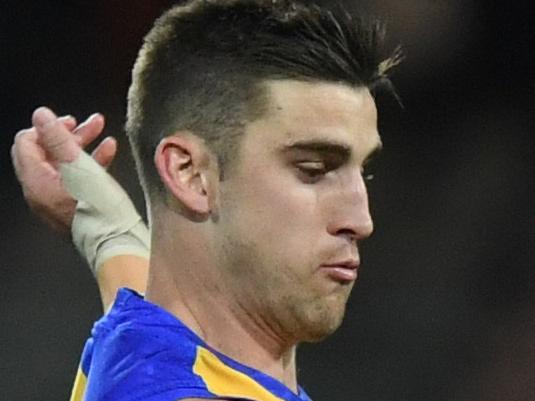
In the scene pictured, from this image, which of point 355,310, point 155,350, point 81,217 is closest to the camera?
point 155,350

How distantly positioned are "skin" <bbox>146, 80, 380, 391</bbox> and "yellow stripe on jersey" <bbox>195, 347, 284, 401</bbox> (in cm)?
3

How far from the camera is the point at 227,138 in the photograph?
3.00 ft

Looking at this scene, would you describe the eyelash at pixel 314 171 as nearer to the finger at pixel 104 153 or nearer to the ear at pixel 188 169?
the ear at pixel 188 169

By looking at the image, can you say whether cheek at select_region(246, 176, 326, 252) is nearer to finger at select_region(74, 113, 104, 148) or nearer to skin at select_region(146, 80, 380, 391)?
skin at select_region(146, 80, 380, 391)

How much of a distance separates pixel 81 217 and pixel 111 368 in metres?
0.35

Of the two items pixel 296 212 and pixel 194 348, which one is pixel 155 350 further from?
pixel 296 212

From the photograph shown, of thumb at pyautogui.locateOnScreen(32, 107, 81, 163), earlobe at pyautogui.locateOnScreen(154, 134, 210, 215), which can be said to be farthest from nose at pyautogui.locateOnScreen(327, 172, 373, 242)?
thumb at pyautogui.locateOnScreen(32, 107, 81, 163)

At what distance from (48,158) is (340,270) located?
0.45 metres

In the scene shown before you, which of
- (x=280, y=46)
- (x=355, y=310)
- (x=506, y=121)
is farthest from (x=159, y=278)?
(x=506, y=121)

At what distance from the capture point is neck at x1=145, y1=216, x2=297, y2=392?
932 mm

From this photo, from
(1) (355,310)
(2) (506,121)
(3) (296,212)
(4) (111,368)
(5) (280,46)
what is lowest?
(1) (355,310)

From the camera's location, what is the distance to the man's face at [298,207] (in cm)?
90

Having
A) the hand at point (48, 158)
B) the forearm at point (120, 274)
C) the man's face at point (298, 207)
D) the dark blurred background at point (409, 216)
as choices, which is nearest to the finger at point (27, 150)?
the hand at point (48, 158)

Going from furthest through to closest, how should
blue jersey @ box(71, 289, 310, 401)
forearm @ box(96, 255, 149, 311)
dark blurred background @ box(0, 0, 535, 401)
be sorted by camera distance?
dark blurred background @ box(0, 0, 535, 401) < forearm @ box(96, 255, 149, 311) < blue jersey @ box(71, 289, 310, 401)
